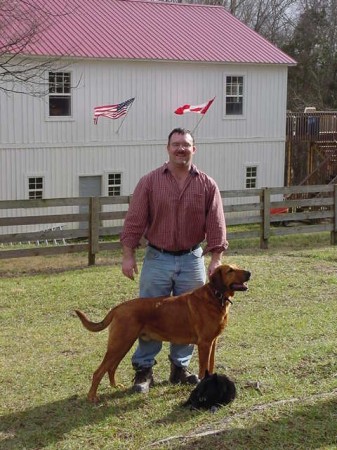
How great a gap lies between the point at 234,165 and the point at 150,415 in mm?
18619

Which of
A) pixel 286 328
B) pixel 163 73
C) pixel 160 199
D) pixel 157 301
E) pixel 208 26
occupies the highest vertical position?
pixel 208 26

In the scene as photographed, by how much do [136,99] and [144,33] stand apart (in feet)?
7.98

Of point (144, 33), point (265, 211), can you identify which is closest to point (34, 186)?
point (144, 33)

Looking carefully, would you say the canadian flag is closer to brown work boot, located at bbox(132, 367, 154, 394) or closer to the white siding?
the white siding

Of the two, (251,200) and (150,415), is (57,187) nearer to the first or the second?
(251,200)

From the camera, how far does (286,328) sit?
7.62 m

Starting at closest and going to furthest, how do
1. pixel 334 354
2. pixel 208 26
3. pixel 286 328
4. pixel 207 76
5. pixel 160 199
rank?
pixel 160 199
pixel 334 354
pixel 286 328
pixel 207 76
pixel 208 26

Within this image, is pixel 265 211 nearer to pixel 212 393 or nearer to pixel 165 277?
pixel 165 277

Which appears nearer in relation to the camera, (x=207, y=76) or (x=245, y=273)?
(x=245, y=273)

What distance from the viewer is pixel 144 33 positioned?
71.9 ft

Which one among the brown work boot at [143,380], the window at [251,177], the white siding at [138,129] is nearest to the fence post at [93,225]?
the brown work boot at [143,380]

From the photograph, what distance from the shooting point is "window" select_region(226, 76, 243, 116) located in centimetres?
2280

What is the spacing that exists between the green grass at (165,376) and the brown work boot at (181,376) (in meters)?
0.13

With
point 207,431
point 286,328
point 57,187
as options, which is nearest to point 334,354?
point 286,328
